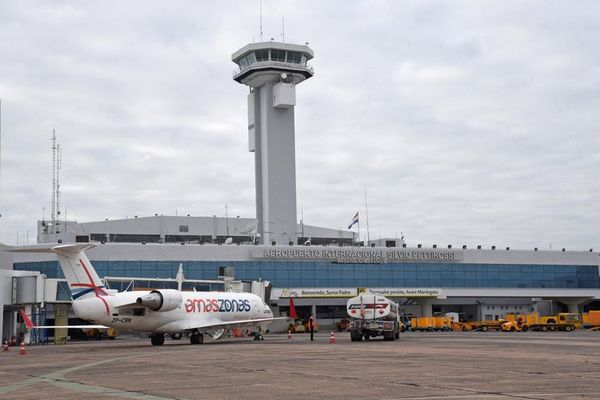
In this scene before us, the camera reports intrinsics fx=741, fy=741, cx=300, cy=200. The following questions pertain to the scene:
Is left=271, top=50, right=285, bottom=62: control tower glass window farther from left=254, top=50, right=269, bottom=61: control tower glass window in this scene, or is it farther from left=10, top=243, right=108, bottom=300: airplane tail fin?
left=10, top=243, right=108, bottom=300: airplane tail fin

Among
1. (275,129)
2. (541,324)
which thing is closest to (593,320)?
(541,324)

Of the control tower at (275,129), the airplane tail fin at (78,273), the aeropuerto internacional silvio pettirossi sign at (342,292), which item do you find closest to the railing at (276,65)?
the control tower at (275,129)

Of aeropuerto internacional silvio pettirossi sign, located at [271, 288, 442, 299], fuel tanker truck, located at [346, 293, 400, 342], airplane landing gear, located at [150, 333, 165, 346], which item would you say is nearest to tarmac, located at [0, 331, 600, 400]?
fuel tanker truck, located at [346, 293, 400, 342]

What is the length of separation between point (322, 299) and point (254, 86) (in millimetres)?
34215

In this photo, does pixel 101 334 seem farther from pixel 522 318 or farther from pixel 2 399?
pixel 2 399

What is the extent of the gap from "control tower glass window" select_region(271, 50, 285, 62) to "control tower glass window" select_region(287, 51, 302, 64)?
3.14 feet

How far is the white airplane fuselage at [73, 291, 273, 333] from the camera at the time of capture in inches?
1742

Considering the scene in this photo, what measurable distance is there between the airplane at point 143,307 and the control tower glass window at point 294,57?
61528 mm

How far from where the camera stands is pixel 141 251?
306 feet

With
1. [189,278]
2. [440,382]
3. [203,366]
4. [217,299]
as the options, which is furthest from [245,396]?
[189,278]

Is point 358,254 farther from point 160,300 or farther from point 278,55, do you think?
point 160,300

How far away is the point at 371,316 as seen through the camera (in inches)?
1891

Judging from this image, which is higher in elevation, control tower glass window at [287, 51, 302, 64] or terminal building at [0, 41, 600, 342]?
control tower glass window at [287, 51, 302, 64]

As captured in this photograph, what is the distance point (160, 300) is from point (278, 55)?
6830 cm
